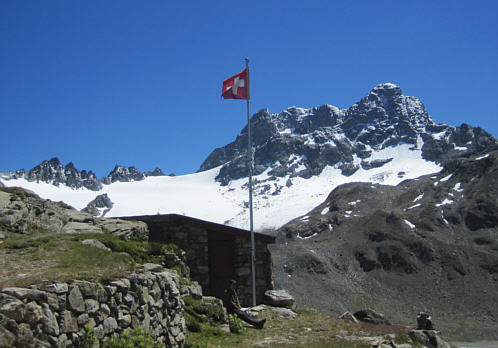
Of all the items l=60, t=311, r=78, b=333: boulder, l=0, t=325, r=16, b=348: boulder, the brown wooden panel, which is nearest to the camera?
l=0, t=325, r=16, b=348: boulder

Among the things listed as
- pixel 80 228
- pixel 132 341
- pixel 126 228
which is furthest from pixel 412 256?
pixel 132 341

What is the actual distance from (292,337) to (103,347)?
7.14 m

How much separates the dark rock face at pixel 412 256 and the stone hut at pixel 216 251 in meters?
32.4

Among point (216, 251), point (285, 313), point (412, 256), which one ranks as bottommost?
point (285, 313)

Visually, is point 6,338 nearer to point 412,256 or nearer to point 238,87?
point 238,87

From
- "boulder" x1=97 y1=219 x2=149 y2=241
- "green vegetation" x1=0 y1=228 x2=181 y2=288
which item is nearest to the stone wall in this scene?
"green vegetation" x1=0 y1=228 x2=181 y2=288

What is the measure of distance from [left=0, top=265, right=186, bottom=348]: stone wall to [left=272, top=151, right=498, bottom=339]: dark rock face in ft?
139

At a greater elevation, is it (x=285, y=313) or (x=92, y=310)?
(x=92, y=310)

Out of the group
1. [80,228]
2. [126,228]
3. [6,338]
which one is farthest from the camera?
[126,228]

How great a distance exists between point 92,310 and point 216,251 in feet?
39.2

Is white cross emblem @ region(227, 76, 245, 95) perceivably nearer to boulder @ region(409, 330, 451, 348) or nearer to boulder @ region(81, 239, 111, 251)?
boulder @ region(81, 239, 111, 251)

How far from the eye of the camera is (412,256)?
69938 millimetres

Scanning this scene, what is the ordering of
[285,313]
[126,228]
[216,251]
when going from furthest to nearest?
[216,251] → [285,313] → [126,228]

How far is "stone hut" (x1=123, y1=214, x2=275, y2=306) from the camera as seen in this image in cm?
1923
